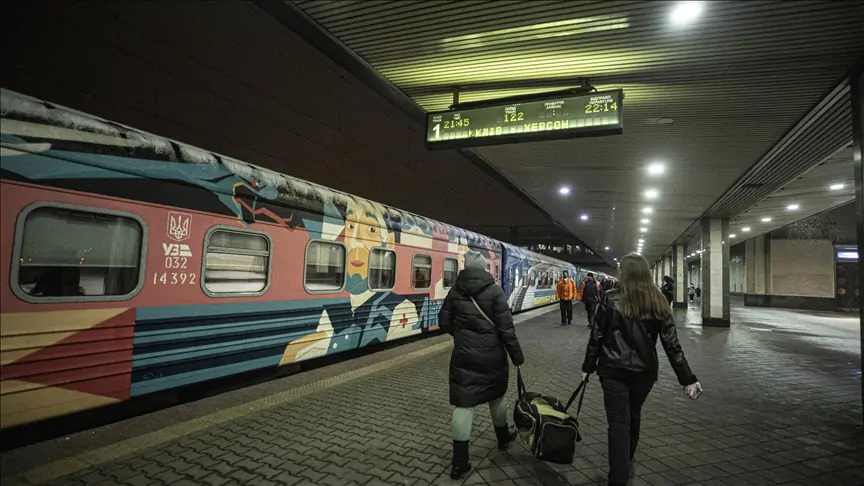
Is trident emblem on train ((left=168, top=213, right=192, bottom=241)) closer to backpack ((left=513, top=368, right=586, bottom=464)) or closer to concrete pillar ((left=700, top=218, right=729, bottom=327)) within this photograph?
backpack ((left=513, top=368, right=586, bottom=464))

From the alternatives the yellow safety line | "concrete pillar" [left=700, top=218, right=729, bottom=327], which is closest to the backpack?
the yellow safety line

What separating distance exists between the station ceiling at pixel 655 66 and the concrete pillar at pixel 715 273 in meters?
6.97

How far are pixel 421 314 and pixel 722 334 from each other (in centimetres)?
1055

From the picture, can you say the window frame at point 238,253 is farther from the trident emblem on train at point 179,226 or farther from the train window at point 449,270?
the train window at point 449,270

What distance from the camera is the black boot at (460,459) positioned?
3283mm

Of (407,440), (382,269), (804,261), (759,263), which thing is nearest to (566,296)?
(382,269)

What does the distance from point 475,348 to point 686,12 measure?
4024 millimetres

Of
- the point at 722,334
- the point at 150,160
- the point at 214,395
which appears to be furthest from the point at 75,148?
the point at 722,334

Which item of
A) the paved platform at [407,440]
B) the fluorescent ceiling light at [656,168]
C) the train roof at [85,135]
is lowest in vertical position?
the paved platform at [407,440]

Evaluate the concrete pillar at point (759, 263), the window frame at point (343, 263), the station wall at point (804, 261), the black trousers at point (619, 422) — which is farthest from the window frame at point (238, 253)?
the concrete pillar at point (759, 263)

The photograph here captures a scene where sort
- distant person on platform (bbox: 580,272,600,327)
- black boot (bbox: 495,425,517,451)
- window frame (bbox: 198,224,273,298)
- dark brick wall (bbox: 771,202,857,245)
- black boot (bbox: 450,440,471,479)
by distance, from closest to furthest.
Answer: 1. black boot (bbox: 450,440,471,479)
2. black boot (bbox: 495,425,517,451)
3. window frame (bbox: 198,224,273,298)
4. distant person on platform (bbox: 580,272,600,327)
5. dark brick wall (bbox: 771,202,857,245)

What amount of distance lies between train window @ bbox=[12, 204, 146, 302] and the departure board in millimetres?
4437

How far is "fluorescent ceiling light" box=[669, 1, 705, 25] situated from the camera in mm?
4262

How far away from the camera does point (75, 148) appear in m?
3.50
